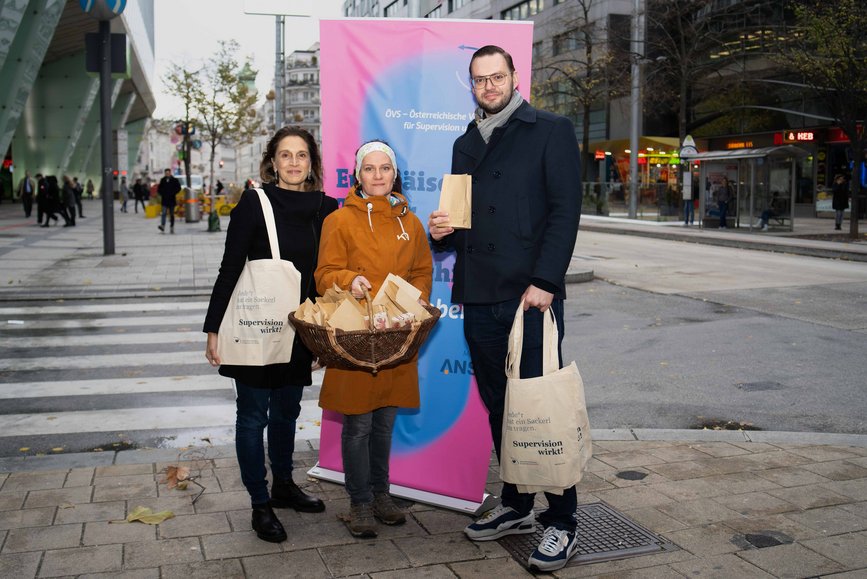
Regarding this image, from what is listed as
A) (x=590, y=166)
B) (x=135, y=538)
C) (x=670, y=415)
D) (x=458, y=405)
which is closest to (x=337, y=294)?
(x=458, y=405)

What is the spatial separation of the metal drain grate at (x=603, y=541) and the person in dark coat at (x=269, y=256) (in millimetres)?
1061

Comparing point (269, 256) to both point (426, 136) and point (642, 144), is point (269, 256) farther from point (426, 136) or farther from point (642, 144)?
point (642, 144)

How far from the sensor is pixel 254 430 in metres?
4.04

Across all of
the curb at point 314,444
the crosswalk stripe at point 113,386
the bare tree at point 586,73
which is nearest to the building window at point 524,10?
the bare tree at point 586,73

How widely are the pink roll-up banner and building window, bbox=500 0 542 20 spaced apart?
53505 millimetres

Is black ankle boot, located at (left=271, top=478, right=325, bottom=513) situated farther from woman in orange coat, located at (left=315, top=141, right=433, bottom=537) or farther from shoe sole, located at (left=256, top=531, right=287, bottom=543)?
shoe sole, located at (left=256, top=531, right=287, bottom=543)

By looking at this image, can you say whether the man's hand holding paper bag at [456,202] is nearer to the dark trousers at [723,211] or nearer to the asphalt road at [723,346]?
the asphalt road at [723,346]

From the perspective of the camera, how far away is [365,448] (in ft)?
13.4

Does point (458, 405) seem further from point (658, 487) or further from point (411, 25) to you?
point (411, 25)

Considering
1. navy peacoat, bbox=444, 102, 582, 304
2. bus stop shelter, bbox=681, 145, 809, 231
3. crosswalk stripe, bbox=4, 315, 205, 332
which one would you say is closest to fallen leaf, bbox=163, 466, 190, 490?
navy peacoat, bbox=444, 102, 582, 304

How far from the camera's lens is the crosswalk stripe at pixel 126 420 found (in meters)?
6.08

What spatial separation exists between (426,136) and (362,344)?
4.32 ft

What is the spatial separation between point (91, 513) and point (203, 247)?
55.5 ft

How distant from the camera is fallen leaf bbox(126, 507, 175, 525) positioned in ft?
13.6
